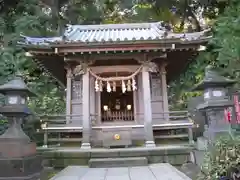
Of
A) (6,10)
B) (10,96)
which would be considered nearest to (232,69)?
(10,96)

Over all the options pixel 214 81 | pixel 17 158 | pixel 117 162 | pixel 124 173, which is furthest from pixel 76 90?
pixel 214 81

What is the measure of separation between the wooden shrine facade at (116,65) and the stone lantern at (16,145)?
293cm

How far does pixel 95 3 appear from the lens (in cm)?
1938

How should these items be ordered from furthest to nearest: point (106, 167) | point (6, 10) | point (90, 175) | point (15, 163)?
point (6, 10), point (106, 167), point (90, 175), point (15, 163)

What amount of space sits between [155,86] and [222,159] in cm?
653

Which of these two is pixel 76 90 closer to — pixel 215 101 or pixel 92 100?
pixel 92 100

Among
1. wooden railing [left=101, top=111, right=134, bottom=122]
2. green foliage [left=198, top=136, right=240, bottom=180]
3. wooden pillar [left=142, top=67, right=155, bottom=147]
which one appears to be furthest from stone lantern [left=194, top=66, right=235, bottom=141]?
wooden railing [left=101, top=111, right=134, bottom=122]

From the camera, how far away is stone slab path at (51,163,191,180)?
536 cm

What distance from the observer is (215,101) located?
19.2ft

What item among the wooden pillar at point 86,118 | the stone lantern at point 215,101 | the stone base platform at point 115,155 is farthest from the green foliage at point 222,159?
the wooden pillar at point 86,118

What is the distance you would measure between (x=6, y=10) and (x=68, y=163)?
1376 cm

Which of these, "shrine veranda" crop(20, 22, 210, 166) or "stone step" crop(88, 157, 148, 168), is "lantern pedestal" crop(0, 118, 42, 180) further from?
"shrine veranda" crop(20, 22, 210, 166)

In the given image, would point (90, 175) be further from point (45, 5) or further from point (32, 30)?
point (45, 5)

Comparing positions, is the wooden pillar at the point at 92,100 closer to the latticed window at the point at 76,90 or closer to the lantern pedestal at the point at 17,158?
the latticed window at the point at 76,90
